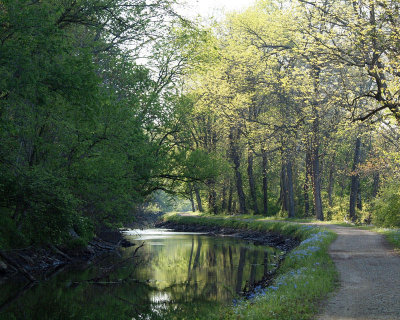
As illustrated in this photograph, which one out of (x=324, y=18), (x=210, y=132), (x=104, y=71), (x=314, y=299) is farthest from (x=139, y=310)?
(x=210, y=132)

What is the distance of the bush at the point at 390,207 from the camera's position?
1043 inches

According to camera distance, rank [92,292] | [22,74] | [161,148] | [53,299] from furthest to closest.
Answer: [161,148]
[92,292]
[53,299]
[22,74]

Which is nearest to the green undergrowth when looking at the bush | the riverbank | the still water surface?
the still water surface

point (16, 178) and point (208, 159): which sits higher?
point (208, 159)

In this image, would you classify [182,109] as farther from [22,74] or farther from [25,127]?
[22,74]

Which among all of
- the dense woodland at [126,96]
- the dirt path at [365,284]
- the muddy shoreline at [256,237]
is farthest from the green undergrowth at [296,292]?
the dense woodland at [126,96]

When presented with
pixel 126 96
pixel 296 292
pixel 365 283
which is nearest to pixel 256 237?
pixel 126 96

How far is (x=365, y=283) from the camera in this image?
1106 centimetres

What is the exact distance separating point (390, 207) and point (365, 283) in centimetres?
1742

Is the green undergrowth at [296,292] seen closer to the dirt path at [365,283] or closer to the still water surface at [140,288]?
the dirt path at [365,283]

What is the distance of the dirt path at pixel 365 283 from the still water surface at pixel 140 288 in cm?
345

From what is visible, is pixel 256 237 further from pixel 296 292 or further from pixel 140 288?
pixel 296 292

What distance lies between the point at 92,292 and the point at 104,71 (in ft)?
45.8

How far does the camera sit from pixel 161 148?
28.4m
